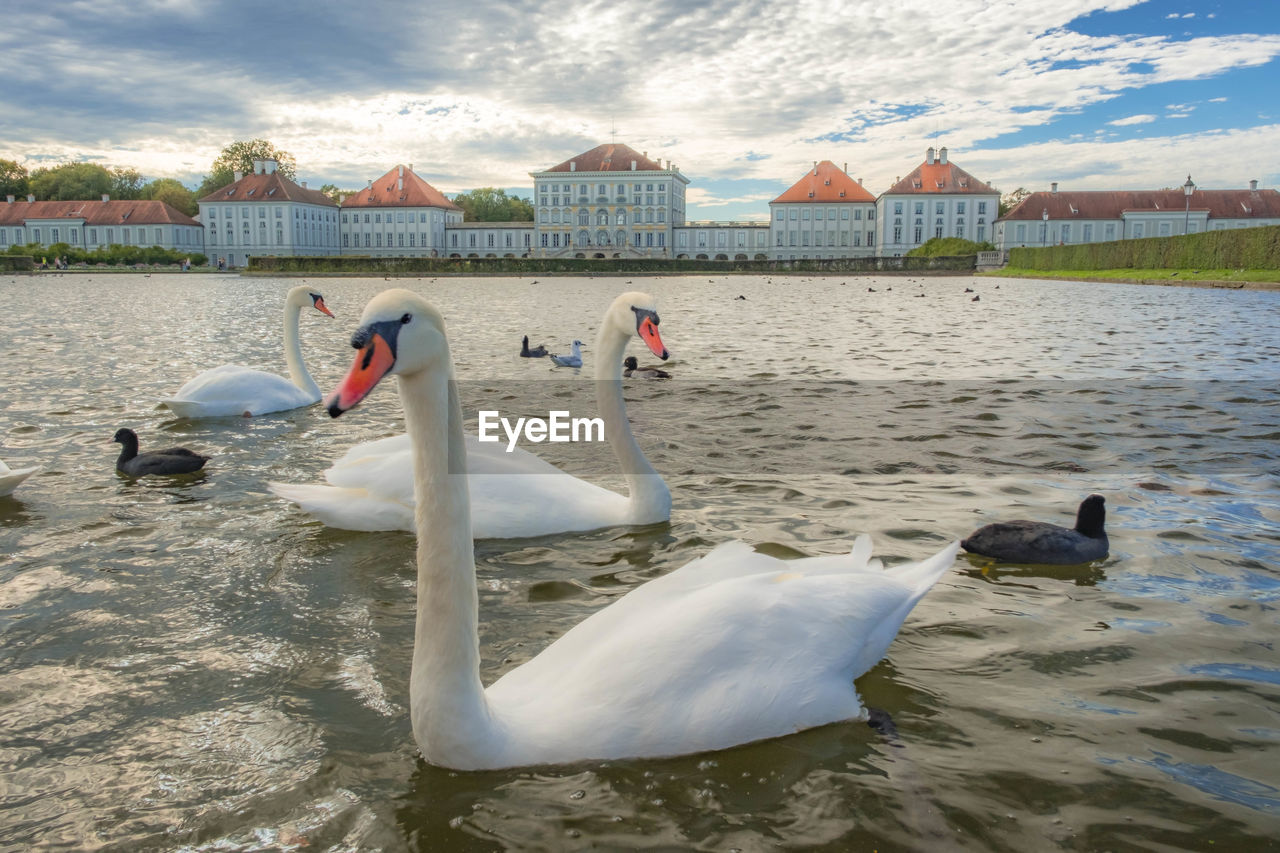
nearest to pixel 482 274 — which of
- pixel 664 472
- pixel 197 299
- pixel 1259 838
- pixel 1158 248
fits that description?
pixel 197 299

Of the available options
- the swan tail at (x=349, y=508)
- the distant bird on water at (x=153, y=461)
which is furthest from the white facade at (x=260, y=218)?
the swan tail at (x=349, y=508)

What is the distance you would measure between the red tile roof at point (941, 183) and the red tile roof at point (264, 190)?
72.1m

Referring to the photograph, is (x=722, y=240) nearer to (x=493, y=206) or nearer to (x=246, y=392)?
(x=493, y=206)

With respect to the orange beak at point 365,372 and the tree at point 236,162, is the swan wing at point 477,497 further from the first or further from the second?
the tree at point 236,162

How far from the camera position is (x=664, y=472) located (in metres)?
6.38

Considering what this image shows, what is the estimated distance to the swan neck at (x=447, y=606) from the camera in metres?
2.32

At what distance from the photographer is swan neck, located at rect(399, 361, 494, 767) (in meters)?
2.32

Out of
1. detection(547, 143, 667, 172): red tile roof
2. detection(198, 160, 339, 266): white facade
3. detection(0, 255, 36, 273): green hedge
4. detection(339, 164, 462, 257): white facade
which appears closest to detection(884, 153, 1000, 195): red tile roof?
detection(547, 143, 667, 172): red tile roof

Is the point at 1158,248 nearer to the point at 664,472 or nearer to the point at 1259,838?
the point at 664,472

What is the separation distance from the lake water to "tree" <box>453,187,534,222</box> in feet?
447

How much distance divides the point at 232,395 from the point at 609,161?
11525 cm

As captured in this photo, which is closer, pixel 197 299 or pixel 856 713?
pixel 856 713

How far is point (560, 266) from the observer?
2901 inches

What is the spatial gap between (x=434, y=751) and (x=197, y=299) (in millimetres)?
32529
